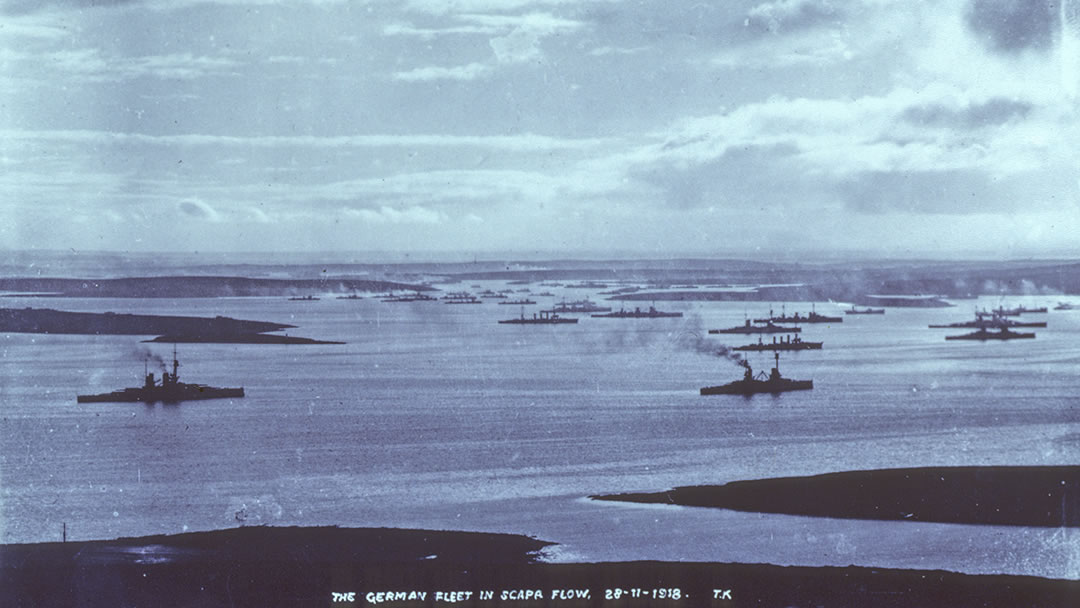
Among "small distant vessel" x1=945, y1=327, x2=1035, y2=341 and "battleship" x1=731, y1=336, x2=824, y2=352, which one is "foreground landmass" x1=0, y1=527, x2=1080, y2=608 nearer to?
"battleship" x1=731, y1=336, x2=824, y2=352

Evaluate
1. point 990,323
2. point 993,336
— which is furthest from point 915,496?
point 990,323

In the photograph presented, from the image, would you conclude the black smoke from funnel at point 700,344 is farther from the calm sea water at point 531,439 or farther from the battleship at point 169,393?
the battleship at point 169,393

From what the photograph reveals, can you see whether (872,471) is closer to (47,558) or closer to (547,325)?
(47,558)

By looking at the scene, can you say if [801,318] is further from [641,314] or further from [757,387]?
[757,387]

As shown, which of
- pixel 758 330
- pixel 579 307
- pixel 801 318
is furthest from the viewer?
pixel 579 307

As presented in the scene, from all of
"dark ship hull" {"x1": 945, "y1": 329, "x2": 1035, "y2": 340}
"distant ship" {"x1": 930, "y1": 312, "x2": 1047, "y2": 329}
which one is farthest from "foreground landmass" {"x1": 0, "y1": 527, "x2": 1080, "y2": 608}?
"distant ship" {"x1": 930, "y1": 312, "x2": 1047, "y2": 329}

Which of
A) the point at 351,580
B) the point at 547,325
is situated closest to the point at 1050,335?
the point at 547,325
